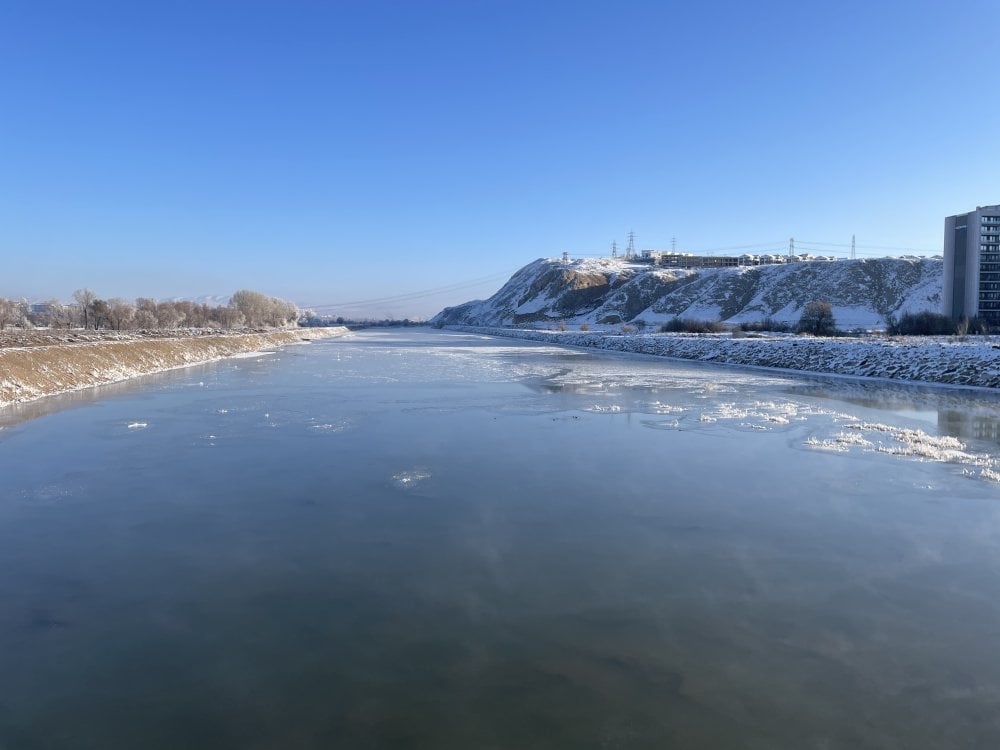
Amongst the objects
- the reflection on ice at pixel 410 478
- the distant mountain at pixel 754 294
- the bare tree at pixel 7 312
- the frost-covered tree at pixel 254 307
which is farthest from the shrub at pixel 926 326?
the frost-covered tree at pixel 254 307

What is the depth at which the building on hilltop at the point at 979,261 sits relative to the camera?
70.9 metres

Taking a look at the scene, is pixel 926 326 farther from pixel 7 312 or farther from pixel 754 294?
pixel 7 312

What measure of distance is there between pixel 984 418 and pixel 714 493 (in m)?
12.2

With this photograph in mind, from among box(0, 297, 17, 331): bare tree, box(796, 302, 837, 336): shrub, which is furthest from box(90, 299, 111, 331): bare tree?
box(796, 302, 837, 336): shrub

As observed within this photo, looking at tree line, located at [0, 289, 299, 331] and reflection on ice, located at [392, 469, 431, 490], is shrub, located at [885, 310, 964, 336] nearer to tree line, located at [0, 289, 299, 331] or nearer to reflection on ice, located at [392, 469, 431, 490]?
reflection on ice, located at [392, 469, 431, 490]

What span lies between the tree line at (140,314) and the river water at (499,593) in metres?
80.8

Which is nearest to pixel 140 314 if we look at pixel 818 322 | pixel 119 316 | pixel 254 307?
pixel 119 316

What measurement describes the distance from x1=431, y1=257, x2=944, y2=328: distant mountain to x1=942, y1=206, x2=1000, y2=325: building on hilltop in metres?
17.9

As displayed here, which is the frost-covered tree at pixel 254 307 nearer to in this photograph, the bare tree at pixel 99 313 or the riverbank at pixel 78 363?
the bare tree at pixel 99 313

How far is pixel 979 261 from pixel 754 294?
55061 millimetres

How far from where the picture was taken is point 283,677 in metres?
4.44

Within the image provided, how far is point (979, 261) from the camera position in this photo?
71.0 meters

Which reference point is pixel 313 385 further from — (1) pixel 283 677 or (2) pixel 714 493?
(1) pixel 283 677

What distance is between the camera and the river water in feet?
13.2
